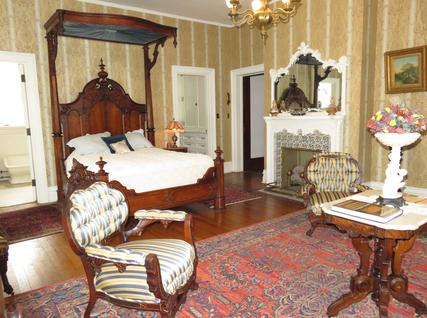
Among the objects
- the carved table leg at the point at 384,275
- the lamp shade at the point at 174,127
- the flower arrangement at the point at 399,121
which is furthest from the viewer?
the lamp shade at the point at 174,127

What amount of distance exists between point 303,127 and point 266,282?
10.9ft

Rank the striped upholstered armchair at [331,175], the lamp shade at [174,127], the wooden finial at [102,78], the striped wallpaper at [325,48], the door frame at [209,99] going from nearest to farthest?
the striped upholstered armchair at [331,175]
the striped wallpaper at [325,48]
the wooden finial at [102,78]
the lamp shade at [174,127]
the door frame at [209,99]

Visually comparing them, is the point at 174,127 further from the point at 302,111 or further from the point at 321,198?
the point at 321,198

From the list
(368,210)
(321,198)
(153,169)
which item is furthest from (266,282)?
(153,169)

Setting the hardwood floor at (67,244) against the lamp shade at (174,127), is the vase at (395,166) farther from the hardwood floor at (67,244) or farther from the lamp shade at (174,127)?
Answer: the lamp shade at (174,127)

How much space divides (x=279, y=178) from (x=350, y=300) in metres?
3.77

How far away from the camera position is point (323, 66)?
16.9ft

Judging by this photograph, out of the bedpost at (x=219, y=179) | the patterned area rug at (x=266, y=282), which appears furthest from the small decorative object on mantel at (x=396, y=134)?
the bedpost at (x=219, y=179)

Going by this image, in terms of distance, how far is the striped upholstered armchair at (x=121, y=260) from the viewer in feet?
5.94

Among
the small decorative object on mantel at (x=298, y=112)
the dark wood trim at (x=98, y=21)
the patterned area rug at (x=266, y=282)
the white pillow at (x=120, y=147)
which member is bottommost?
the patterned area rug at (x=266, y=282)

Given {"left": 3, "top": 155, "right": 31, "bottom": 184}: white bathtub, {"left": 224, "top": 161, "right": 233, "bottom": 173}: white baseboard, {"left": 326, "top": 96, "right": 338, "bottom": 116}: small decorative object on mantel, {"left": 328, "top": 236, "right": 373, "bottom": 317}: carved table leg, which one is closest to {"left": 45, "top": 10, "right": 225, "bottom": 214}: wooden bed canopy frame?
{"left": 326, "top": 96, "right": 338, "bottom": 116}: small decorative object on mantel

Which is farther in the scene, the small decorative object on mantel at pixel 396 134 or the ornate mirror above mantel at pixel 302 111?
the ornate mirror above mantel at pixel 302 111

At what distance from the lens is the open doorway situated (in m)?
7.54

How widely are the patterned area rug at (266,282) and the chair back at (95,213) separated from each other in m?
0.63
